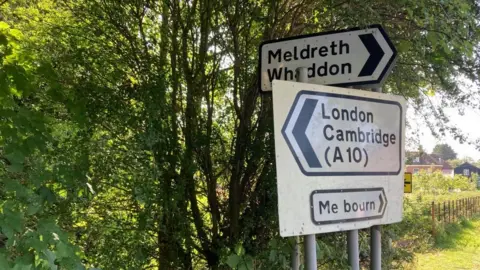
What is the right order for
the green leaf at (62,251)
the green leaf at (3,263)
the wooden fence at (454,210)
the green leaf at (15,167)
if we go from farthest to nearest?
the wooden fence at (454,210), the green leaf at (15,167), the green leaf at (62,251), the green leaf at (3,263)

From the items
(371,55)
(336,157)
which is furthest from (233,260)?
(371,55)

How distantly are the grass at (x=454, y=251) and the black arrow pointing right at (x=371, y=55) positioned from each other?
239 inches

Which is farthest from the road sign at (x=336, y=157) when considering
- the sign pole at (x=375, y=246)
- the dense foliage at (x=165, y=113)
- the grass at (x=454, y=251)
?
the grass at (x=454, y=251)

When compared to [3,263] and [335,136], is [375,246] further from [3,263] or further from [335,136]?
[3,263]

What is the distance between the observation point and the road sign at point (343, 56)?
1.95m

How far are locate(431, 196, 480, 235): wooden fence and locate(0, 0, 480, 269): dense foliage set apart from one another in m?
10.6

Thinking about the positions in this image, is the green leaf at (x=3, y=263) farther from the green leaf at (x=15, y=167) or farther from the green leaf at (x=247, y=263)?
the green leaf at (x=247, y=263)

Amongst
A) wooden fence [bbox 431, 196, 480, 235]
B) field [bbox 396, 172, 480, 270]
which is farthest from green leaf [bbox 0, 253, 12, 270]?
wooden fence [bbox 431, 196, 480, 235]

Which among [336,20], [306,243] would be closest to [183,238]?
[306,243]

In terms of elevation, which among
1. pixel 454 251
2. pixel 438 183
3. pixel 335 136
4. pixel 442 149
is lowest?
pixel 454 251

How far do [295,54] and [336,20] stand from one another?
0.96 meters

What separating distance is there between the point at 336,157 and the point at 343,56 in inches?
21.3

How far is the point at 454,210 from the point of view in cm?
1552

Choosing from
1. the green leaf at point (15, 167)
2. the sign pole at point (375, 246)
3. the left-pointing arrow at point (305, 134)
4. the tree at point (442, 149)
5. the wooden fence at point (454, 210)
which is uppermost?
the left-pointing arrow at point (305, 134)
